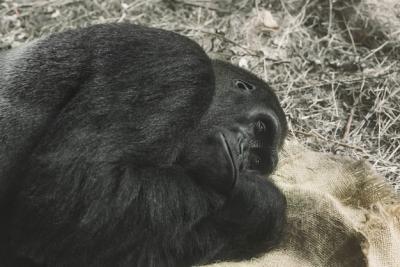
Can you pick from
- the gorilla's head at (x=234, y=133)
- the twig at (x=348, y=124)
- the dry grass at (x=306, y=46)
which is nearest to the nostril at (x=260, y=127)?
the gorilla's head at (x=234, y=133)

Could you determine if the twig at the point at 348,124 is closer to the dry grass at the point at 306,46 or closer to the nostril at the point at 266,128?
the dry grass at the point at 306,46

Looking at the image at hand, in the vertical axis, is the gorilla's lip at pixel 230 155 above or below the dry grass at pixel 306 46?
above

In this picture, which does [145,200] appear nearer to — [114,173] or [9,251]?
[114,173]

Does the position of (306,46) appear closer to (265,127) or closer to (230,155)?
(265,127)

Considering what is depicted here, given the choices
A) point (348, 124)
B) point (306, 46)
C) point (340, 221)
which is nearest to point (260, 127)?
point (340, 221)

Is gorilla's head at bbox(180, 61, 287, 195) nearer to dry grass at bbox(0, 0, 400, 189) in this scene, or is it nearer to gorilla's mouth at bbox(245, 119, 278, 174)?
gorilla's mouth at bbox(245, 119, 278, 174)

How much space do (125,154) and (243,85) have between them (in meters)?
0.81

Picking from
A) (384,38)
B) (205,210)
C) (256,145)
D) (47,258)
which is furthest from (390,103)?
(47,258)

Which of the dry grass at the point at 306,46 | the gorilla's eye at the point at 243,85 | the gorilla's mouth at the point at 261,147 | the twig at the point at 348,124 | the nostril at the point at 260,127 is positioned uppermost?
the gorilla's eye at the point at 243,85

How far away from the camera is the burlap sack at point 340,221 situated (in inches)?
119

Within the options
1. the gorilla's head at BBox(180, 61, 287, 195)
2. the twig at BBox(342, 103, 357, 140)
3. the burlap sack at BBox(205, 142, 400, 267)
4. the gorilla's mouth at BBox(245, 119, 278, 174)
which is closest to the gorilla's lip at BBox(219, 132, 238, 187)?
the gorilla's head at BBox(180, 61, 287, 195)

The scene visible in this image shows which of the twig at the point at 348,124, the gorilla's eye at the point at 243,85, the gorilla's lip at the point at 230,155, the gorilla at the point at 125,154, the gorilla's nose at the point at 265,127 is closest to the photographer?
the gorilla at the point at 125,154

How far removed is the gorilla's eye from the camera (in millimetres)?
2963

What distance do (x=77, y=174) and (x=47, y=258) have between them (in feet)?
1.22
